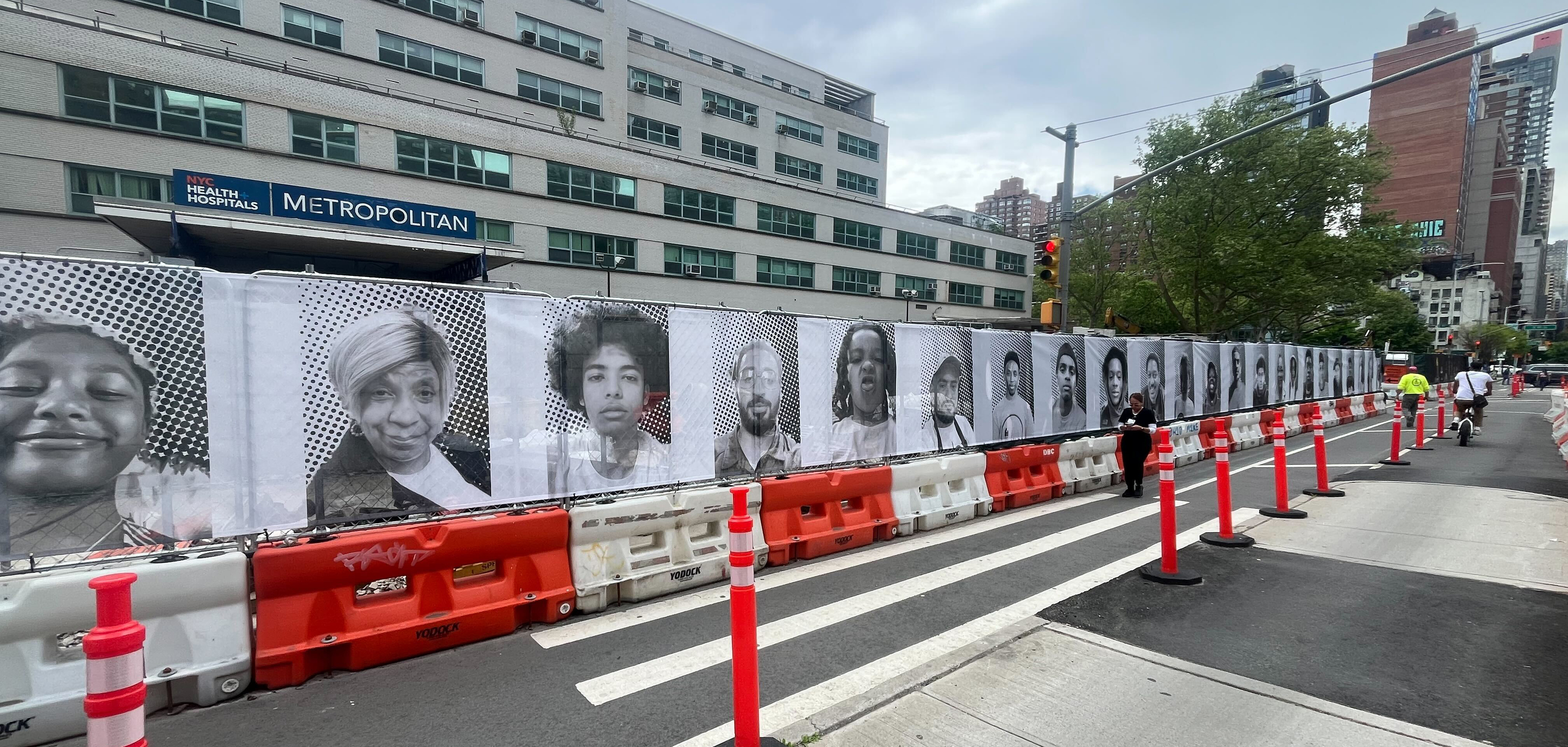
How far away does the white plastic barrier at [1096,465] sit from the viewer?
1071cm

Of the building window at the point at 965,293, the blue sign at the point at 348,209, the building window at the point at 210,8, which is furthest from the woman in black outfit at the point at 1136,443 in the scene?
the building window at the point at 965,293

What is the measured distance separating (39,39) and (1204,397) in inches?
1398

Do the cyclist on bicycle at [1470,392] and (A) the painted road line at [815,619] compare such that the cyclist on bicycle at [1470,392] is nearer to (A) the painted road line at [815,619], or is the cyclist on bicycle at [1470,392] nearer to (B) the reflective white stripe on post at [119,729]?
(A) the painted road line at [815,619]

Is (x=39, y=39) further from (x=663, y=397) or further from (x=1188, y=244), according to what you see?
(x=1188, y=244)

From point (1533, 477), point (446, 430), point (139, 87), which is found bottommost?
point (1533, 477)

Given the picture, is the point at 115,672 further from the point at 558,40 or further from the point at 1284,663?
the point at 558,40

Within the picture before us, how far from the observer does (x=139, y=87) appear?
2191cm

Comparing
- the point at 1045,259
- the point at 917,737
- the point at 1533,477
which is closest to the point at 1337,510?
the point at 1533,477

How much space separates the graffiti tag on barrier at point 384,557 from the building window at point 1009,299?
54.3 meters

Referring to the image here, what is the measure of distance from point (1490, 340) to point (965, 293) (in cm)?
8837

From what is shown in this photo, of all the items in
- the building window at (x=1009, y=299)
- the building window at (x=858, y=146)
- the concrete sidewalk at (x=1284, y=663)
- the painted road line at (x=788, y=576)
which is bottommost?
the painted road line at (x=788, y=576)

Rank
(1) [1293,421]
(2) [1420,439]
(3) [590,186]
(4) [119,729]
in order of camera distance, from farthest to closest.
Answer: (3) [590,186]
(1) [1293,421]
(2) [1420,439]
(4) [119,729]

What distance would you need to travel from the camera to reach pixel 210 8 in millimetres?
25625

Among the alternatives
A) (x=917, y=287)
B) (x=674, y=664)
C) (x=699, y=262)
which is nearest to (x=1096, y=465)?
(x=674, y=664)
